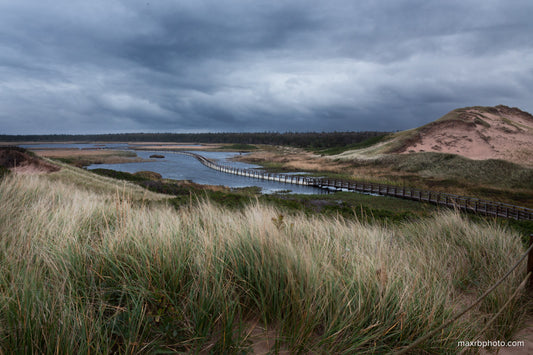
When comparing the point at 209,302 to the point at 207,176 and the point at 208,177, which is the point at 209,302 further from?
the point at 207,176

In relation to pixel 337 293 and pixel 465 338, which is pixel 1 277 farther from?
pixel 465 338

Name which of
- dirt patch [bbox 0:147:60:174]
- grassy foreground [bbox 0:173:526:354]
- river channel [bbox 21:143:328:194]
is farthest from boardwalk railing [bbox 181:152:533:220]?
dirt patch [bbox 0:147:60:174]

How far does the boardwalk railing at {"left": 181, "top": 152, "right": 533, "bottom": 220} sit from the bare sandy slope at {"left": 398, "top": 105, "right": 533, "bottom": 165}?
2401cm

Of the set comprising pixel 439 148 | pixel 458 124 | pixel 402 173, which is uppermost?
pixel 458 124

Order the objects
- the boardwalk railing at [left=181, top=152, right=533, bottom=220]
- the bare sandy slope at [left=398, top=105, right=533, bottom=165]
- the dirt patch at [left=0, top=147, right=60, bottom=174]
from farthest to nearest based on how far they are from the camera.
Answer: the bare sandy slope at [left=398, top=105, right=533, bottom=165]
the dirt patch at [left=0, top=147, right=60, bottom=174]
the boardwalk railing at [left=181, top=152, right=533, bottom=220]

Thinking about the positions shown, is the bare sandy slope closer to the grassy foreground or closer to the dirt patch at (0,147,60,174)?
the grassy foreground

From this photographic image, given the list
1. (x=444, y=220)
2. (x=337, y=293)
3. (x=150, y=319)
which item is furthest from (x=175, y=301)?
(x=444, y=220)

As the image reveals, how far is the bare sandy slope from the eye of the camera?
1895 inches

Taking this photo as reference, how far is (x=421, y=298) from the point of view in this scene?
3.13m

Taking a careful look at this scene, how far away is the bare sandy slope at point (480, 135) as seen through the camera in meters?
48.1

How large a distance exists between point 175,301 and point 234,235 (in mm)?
1355

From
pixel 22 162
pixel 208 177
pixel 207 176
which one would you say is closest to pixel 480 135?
pixel 208 177

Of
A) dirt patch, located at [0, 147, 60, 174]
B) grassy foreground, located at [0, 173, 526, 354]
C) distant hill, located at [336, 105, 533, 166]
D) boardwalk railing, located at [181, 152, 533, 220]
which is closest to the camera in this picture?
grassy foreground, located at [0, 173, 526, 354]

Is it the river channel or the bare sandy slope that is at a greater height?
the bare sandy slope
